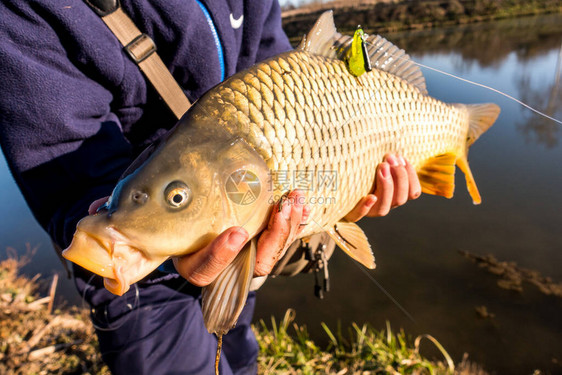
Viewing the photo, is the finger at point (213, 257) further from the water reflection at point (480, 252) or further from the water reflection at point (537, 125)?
the water reflection at point (537, 125)

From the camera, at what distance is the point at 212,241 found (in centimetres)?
73

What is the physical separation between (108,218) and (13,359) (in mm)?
1743

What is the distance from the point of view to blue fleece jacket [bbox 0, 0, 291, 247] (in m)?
0.96

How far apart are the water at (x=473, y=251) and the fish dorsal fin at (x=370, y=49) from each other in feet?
2.27

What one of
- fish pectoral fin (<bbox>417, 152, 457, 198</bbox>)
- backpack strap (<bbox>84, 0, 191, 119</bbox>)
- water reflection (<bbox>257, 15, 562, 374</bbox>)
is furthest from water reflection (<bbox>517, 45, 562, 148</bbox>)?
backpack strap (<bbox>84, 0, 191, 119</bbox>)

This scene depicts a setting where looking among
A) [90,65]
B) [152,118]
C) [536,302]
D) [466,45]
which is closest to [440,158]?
[152,118]

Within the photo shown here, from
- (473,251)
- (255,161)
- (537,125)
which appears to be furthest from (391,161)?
(537,125)

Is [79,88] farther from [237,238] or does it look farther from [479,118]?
[479,118]

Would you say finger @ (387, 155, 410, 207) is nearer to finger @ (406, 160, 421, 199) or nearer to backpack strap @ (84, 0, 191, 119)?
finger @ (406, 160, 421, 199)

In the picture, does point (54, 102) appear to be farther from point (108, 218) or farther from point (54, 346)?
point (54, 346)

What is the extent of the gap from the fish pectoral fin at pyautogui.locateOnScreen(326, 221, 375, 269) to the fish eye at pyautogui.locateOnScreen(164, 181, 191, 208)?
0.53 metres

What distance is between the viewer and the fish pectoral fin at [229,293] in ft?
2.44

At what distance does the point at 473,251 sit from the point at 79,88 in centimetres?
331

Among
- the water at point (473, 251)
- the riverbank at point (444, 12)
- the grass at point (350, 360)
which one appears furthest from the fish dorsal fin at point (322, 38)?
the riverbank at point (444, 12)
